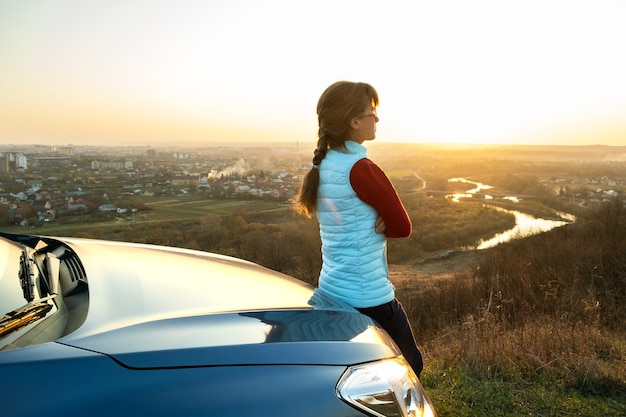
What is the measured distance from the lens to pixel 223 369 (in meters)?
1.24

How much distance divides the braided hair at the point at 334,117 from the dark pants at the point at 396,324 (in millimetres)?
552

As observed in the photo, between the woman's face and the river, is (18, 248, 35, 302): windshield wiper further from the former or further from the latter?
the river

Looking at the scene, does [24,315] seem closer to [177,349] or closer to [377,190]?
[177,349]

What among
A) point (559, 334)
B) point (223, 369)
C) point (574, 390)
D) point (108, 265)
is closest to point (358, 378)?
point (223, 369)

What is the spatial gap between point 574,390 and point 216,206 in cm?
1799

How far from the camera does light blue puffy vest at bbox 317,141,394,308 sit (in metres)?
2.15

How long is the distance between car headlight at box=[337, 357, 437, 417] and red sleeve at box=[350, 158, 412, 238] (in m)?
0.70

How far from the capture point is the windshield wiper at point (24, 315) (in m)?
1.24

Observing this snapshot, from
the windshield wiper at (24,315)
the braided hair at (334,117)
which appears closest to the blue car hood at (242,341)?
the windshield wiper at (24,315)

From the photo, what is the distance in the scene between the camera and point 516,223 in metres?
36.6

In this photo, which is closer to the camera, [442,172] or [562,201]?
[562,201]

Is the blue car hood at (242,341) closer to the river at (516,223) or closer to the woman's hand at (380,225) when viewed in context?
the woman's hand at (380,225)

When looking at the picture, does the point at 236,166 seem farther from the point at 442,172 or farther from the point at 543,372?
the point at 442,172

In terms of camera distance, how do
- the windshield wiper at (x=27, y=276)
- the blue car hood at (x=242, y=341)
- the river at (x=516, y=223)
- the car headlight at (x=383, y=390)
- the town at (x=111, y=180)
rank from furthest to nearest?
the river at (x=516, y=223), the town at (x=111, y=180), the windshield wiper at (x=27, y=276), the car headlight at (x=383, y=390), the blue car hood at (x=242, y=341)
